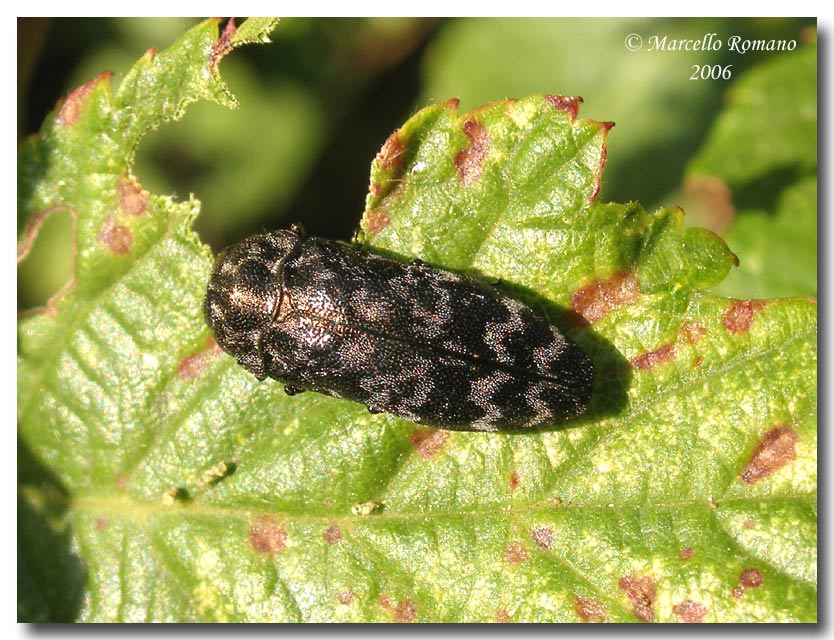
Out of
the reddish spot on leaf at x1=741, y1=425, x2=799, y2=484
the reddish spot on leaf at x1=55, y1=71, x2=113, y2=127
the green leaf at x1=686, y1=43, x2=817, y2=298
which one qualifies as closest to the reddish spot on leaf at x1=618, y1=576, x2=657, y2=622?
the reddish spot on leaf at x1=741, y1=425, x2=799, y2=484

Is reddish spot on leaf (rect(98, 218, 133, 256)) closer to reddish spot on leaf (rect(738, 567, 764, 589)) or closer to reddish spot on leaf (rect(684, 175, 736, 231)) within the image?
reddish spot on leaf (rect(738, 567, 764, 589))

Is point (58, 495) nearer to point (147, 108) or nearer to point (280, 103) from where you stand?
point (147, 108)

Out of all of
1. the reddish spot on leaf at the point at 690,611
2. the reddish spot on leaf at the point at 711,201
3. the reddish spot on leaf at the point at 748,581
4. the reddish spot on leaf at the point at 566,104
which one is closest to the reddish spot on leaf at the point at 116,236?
the reddish spot on leaf at the point at 566,104

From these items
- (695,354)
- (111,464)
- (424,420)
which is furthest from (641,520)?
(111,464)

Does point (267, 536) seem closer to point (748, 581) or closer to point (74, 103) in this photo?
point (748, 581)

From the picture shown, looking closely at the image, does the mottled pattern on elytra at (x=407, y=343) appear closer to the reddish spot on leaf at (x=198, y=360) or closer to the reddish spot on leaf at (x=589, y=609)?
the reddish spot on leaf at (x=198, y=360)
